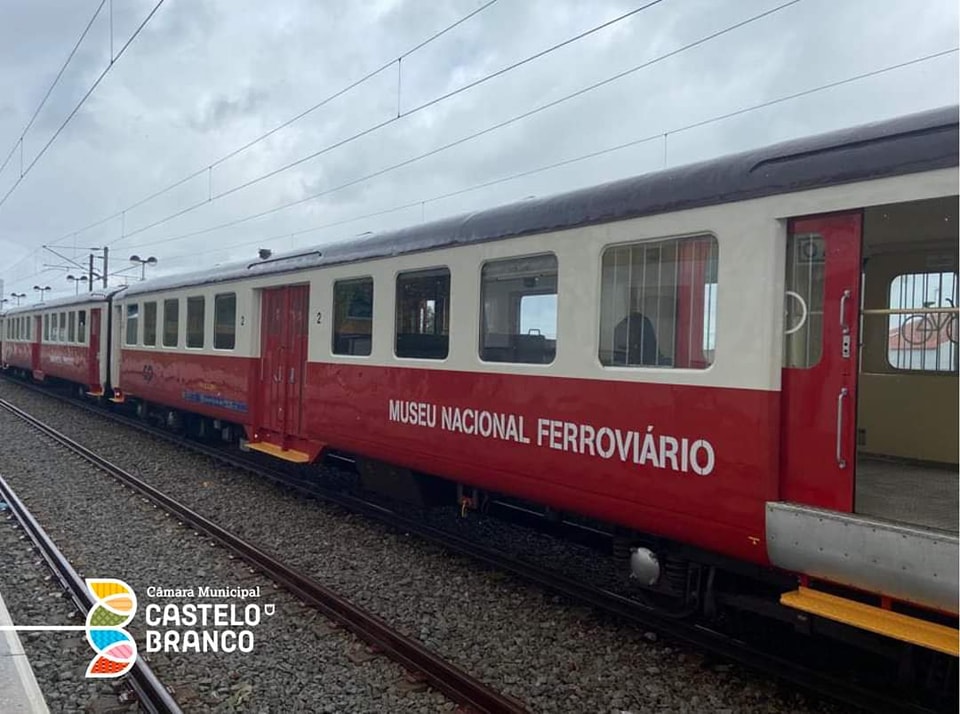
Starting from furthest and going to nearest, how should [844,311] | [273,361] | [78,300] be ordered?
[78,300]
[273,361]
[844,311]

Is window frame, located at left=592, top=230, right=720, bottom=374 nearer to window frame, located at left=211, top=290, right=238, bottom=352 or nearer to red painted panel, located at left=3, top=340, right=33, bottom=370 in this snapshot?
window frame, located at left=211, top=290, right=238, bottom=352

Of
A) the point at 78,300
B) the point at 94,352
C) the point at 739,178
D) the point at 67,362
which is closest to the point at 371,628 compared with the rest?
the point at 739,178

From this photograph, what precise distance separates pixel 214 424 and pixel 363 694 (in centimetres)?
854

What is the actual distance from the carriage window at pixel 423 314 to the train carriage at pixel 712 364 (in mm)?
25

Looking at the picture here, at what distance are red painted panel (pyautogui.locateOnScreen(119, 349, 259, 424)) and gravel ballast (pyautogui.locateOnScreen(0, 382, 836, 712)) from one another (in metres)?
1.51

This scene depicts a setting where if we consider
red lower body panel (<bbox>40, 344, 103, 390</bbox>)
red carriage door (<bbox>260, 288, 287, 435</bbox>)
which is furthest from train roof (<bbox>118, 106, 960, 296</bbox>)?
red lower body panel (<bbox>40, 344, 103, 390</bbox>)

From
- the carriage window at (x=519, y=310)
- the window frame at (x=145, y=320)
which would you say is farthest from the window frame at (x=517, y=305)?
the window frame at (x=145, y=320)

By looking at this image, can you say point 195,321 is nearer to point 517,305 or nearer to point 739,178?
point 517,305

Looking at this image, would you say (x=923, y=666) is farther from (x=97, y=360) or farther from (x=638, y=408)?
(x=97, y=360)

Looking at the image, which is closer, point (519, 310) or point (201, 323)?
point (519, 310)

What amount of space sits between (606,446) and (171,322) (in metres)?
10.1

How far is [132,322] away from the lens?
1532 centimetres

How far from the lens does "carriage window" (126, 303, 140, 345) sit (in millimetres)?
15008

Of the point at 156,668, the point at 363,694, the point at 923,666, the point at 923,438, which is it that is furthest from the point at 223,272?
the point at 923,666
